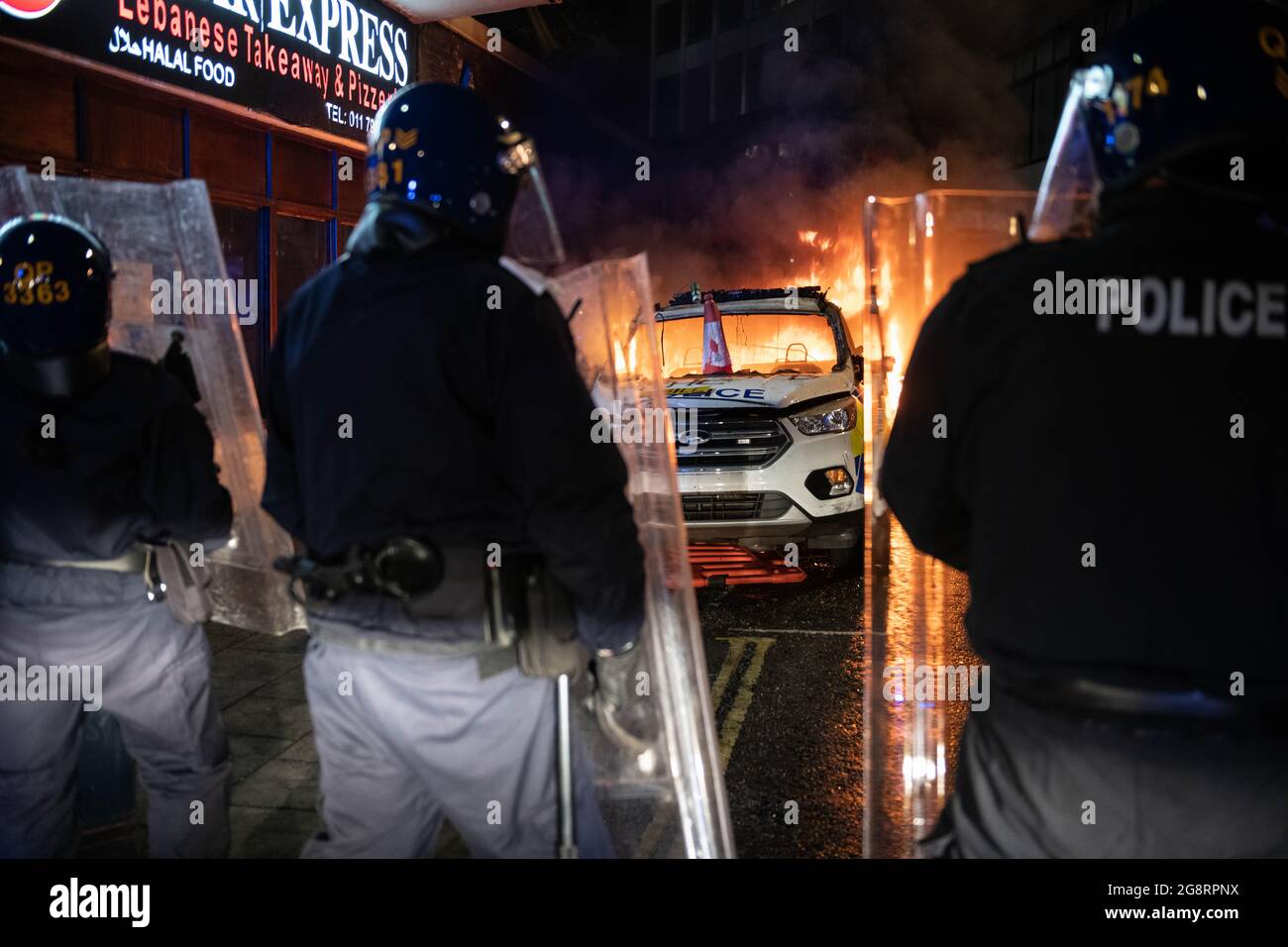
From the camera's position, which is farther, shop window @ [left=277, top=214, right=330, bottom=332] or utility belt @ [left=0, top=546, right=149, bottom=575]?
shop window @ [left=277, top=214, right=330, bottom=332]

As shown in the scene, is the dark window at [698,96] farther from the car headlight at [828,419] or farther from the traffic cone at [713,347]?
the car headlight at [828,419]

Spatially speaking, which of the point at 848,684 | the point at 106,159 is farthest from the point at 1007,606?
the point at 106,159

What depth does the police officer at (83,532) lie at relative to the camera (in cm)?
266

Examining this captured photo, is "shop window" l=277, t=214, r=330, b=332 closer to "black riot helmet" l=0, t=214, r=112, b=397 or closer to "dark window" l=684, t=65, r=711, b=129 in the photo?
"black riot helmet" l=0, t=214, r=112, b=397

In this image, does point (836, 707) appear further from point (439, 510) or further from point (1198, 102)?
point (1198, 102)

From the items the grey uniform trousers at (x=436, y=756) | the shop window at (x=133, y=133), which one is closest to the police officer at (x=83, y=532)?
the grey uniform trousers at (x=436, y=756)

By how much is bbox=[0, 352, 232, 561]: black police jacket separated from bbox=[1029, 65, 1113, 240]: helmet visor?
2167 mm

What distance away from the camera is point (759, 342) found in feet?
27.7

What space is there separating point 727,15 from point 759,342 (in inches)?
1447

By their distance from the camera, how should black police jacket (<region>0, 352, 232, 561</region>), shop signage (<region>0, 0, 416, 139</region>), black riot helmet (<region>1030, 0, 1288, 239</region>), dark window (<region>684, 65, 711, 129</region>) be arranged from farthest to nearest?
1. dark window (<region>684, 65, 711, 129</region>)
2. shop signage (<region>0, 0, 416, 139</region>)
3. black police jacket (<region>0, 352, 232, 561</region>)
4. black riot helmet (<region>1030, 0, 1288, 239</region>)

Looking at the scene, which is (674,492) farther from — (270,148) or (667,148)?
(667,148)

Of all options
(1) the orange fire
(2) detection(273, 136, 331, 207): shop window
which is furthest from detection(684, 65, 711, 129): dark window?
(2) detection(273, 136, 331, 207): shop window

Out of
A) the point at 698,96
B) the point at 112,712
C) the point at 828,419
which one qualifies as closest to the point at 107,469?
the point at 112,712

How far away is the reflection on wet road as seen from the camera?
105 inches
